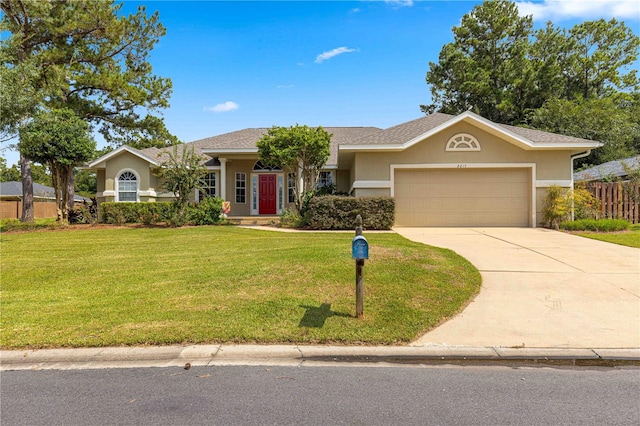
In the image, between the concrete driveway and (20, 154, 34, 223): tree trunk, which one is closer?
the concrete driveway

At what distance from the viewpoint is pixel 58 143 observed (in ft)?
50.1

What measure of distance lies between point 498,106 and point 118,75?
27411 millimetres

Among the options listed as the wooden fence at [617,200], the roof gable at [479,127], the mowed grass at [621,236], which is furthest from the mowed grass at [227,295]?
the wooden fence at [617,200]

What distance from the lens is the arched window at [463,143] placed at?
48.6 feet

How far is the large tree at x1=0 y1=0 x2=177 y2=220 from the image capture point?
1841 centimetres

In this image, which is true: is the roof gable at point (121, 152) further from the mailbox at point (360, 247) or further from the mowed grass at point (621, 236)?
the mowed grass at point (621, 236)

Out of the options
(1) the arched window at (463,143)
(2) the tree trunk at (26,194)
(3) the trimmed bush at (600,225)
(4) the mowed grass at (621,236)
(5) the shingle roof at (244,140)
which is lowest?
(4) the mowed grass at (621,236)

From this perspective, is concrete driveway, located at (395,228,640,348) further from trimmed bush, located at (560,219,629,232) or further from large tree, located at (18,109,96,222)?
large tree, located at (18,109,96,222)

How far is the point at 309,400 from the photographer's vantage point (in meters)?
3.23

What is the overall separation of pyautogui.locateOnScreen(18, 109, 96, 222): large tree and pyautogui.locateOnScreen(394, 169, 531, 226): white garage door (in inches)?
513

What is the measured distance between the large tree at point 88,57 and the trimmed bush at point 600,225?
20496 millimetres

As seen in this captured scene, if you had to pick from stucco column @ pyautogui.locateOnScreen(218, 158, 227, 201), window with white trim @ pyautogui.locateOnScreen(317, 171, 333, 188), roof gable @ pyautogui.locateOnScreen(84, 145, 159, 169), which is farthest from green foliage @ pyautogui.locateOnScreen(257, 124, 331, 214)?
roof gable @ pyautogui.locateOnScreen(84, 145, 159, 169)

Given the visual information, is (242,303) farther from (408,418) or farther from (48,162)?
(48,162)

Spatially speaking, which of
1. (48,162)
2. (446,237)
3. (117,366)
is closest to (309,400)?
(117,366)
